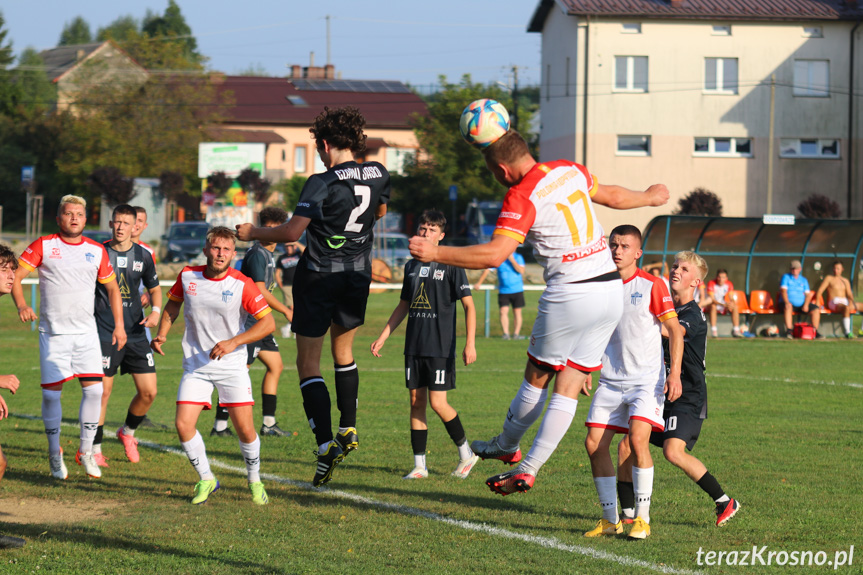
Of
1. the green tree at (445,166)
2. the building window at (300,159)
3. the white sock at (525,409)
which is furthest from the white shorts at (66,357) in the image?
the building window at (300,159)

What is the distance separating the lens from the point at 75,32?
128750 mm

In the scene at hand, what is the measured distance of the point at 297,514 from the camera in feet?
23.4

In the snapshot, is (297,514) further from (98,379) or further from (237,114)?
(237,114)

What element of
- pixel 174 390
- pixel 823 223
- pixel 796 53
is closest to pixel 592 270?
pixel 174 390

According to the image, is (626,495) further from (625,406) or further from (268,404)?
(268,404)

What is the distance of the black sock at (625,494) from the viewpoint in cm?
688

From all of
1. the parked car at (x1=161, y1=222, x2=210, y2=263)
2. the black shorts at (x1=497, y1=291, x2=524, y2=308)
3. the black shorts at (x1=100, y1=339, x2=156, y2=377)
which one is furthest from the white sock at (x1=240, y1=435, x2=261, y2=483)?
the parked car at (x1=161, y1=222, x2=210, y2=263)

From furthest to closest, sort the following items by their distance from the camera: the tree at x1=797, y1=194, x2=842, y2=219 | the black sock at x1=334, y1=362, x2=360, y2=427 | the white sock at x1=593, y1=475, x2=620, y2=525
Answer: the tree at x1=797, y1=194, x2=842, y2=219 < the black sock at x1=334, y1=362, x2=360, y2=427 < the white sock at x1=593, y1=475, x2=620, y2=525

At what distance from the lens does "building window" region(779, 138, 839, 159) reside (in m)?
47.4

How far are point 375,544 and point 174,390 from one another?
8359 mm

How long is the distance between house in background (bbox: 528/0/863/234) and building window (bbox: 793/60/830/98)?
0.05m

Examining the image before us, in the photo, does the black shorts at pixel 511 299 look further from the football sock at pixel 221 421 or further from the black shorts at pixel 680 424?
the black shorts at pixel 680 424

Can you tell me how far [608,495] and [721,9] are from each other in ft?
146

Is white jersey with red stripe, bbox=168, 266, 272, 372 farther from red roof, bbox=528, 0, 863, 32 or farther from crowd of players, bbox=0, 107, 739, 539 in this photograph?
red roof, bbox=528, 0, 863, 32
